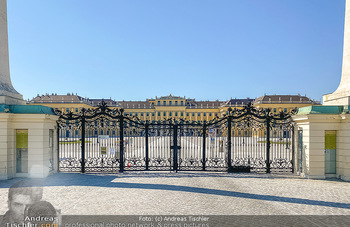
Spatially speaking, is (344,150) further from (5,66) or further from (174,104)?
(174,104)

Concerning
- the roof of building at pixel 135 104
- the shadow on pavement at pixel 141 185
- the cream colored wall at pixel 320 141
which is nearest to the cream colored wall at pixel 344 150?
the cream colored wall at pixel 320 141

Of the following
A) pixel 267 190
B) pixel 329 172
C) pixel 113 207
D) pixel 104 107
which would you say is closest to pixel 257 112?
pixel 329 172

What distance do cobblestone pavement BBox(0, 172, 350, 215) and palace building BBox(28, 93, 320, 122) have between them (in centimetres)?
8816

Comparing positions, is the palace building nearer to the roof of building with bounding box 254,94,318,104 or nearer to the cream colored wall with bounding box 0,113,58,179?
the roof of building with bounding box 254,94,318,104

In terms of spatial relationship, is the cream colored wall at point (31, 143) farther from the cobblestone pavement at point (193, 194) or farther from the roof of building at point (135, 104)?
the roof of building at point (135, 104)

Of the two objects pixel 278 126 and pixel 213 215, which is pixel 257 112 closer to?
pixel 278 126

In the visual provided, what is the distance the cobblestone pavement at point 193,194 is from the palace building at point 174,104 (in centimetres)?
8816

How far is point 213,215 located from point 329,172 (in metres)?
9.14

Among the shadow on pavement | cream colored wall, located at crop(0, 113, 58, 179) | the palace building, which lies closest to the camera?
the shadow on pavement

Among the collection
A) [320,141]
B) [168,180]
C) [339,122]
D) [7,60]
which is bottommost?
[168,180]

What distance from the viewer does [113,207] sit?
8.92m

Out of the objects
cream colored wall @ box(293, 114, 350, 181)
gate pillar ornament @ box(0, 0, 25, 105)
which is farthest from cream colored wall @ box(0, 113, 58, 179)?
cream colored wall @ box(293, 114, 350, 181)

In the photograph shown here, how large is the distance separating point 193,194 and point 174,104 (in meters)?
104

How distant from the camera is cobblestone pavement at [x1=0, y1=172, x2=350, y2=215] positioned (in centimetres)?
870
